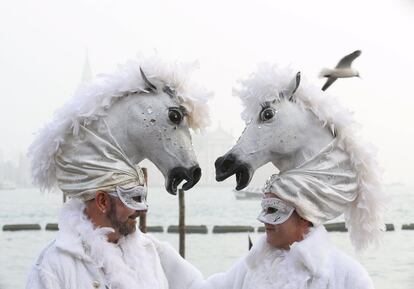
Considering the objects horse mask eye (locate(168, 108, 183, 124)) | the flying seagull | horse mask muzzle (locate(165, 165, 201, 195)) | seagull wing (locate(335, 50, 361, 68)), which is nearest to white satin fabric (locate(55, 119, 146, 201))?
horse mask muzzle (locate(165, 165, 201, 195))

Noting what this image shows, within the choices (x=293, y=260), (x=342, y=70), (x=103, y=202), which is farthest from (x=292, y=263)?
(x=342, y=70)

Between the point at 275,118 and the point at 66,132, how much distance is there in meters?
0.86

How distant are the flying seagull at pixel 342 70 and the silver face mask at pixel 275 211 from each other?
75 centimetres

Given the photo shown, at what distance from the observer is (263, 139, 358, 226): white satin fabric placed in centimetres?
324

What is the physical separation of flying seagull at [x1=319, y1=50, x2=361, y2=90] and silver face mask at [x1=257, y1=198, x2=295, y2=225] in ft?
2.47

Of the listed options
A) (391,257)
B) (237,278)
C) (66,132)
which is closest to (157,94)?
(66,132)

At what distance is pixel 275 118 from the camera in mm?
3318

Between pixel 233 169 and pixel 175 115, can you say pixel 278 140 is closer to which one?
pixel 233 169

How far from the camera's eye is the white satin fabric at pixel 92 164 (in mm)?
3330

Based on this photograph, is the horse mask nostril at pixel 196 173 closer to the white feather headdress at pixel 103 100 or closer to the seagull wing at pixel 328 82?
the white feather headdress at pixel 103 100

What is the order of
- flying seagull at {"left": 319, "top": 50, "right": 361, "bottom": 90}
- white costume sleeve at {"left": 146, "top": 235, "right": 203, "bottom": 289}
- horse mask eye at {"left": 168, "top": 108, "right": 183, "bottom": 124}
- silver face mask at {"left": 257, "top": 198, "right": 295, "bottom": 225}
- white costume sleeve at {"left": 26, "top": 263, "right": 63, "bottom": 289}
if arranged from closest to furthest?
white costume sleeve at {"left": 26, "top": 263, "right": 63, "bottom": 289}
silver face mask at {"left": 257, "top": 198, "right": 295, "bottom": 225}
horse mask eye at {"left": 168, "top": 108, "right": 183, "bottom": 124}
white costume sleeve at {"left": 146, "top": 235, "right": 203, "bottom": 289}
flying seagull at {"left": 319, "top": 50, "right": 361, "bottom": 90}

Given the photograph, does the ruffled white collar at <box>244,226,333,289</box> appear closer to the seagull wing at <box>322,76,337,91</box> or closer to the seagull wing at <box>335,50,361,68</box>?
the seagull wing at <box>322,76,337,91</box>

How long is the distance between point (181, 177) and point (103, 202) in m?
0.34

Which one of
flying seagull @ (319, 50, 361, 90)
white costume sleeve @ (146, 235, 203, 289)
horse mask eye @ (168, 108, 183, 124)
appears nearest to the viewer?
horse mask eye @ (168, 108, 183, 124)
